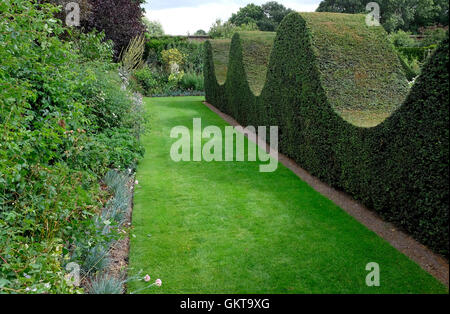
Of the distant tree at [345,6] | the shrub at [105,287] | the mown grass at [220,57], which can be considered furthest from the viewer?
the distant tree at [345,6]

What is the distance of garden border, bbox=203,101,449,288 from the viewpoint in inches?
143

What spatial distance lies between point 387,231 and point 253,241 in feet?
4.83

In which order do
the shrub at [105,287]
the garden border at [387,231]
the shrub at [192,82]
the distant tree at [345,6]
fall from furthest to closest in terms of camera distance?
the distant tree at [345,6] → the shrub at [192,82] → the garden border at [387,231] → the shrub at [105,287]

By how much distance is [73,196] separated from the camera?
3.87 meters

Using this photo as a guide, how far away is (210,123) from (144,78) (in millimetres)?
8965

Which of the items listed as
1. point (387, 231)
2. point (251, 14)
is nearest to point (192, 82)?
point (387, 231)

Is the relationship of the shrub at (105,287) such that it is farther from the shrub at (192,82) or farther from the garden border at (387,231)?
the shrub at (192,82)

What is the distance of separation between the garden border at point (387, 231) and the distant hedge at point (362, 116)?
0.35 ft

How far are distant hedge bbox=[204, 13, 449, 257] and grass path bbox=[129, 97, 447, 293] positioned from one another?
1.40ft

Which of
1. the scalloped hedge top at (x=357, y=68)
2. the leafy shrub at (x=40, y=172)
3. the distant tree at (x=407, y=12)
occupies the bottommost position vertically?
the leafy shrub at (x=40, y=172)

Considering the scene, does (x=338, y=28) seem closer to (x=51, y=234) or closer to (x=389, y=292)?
(x=389, y=292)

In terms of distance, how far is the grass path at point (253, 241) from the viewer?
11.4 feet

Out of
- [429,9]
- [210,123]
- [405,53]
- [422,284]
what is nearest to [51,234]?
[422,284]

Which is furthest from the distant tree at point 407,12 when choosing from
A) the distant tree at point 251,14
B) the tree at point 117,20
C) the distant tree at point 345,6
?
the tree at point 117,20
